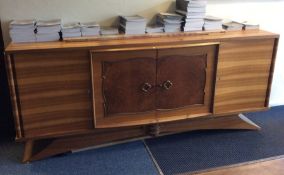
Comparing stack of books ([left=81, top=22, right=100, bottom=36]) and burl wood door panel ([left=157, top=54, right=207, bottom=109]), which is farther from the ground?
stack of books ([left=81, top=22, right=100, bottom=36])

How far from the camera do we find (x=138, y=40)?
6.60 ft

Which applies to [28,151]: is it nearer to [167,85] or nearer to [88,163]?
[88,163]

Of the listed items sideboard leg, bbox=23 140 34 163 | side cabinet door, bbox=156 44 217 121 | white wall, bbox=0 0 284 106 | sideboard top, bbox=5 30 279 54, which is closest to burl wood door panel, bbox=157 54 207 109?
side cabinet door, bbox=156 44 217 121

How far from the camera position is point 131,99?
2.04 m

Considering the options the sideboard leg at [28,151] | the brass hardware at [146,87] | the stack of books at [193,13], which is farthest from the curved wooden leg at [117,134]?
the stack of books at [193,13]

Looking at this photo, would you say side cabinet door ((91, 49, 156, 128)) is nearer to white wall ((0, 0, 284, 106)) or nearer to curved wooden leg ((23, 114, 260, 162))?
curved wooden leg ((23, 114, 260, 162))

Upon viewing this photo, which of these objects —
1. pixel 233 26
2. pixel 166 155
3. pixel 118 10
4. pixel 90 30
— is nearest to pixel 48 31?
pixel 90 30

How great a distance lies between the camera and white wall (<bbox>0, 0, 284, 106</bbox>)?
6.68 ft

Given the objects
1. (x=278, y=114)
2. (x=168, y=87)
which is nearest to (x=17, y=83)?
(x=168, y=87)

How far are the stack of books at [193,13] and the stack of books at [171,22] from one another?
0.04m

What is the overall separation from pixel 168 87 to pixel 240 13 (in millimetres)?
967

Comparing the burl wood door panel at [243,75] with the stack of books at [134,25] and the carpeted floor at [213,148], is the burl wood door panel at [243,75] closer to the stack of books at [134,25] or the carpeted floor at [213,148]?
the carpeted floor at [213,148]

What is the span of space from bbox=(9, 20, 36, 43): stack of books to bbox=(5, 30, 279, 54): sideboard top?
4cm

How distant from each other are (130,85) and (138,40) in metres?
0.30
